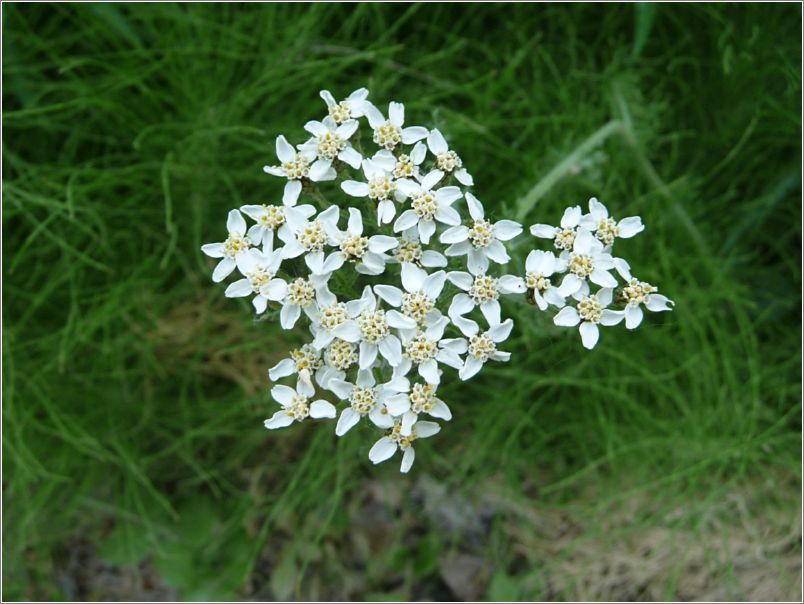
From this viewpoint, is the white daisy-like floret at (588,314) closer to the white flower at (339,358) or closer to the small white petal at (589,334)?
the small white petal at (589,334)

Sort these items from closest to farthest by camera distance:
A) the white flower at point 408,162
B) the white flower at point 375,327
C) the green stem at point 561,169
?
the white flower at point 375,327
the white flower at point 408,162
the green stem at point 561,169

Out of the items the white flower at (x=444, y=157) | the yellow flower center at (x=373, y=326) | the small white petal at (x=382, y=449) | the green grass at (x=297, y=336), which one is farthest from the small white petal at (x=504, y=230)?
the green grass at (x=297, y=336)

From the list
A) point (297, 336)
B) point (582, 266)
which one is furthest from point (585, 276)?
point (297, 336)

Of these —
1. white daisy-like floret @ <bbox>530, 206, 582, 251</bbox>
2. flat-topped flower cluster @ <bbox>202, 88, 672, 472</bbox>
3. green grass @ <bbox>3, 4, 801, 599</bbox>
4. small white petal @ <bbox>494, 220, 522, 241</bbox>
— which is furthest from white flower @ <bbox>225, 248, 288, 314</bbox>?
green grass @ <bbox>3, 4, 801, 599</bbox>

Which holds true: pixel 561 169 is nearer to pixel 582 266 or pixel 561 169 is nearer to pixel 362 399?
pixel 582 266

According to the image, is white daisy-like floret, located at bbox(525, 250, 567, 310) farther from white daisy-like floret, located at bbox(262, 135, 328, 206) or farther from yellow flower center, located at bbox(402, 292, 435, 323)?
white daisy-like floret, located at bbox(262, 135, 328, 206)

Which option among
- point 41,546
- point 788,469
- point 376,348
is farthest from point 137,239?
point 788,469

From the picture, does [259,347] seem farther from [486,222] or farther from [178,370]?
[486,222]
